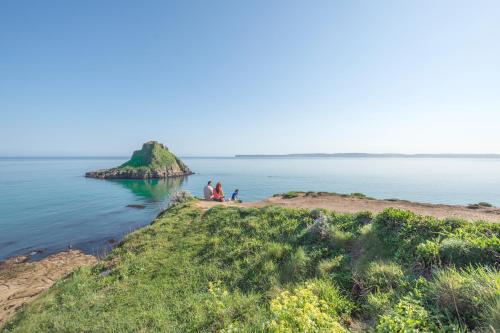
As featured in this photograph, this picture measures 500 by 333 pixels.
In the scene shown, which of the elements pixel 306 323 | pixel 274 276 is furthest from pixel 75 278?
pixel 306 323

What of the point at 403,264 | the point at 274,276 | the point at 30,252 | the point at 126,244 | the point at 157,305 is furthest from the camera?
the point at 30,252

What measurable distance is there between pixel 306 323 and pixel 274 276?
4.14m

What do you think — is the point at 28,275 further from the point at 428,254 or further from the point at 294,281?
the point at 428,254

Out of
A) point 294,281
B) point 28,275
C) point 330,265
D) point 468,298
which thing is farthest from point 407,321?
point 28,275

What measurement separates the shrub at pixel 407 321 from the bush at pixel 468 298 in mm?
375

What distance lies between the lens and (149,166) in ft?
281

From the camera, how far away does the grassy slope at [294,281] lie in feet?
13.4

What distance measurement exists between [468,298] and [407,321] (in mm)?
1424

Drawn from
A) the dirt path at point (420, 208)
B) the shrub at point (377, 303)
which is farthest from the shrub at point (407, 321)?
the dirt path at point (420, 208)

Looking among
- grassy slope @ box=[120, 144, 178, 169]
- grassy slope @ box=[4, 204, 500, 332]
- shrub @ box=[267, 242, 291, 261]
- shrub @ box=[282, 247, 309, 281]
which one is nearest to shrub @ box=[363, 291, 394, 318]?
grassy slope @ box=[4, 204, 500, 332]

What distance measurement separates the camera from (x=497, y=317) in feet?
10.3

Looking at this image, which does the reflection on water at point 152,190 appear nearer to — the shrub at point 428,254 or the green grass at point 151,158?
the green grass at point 151,158

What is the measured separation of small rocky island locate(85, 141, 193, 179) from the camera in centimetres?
7900

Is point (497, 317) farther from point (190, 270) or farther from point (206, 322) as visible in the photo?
point (190, 270)
